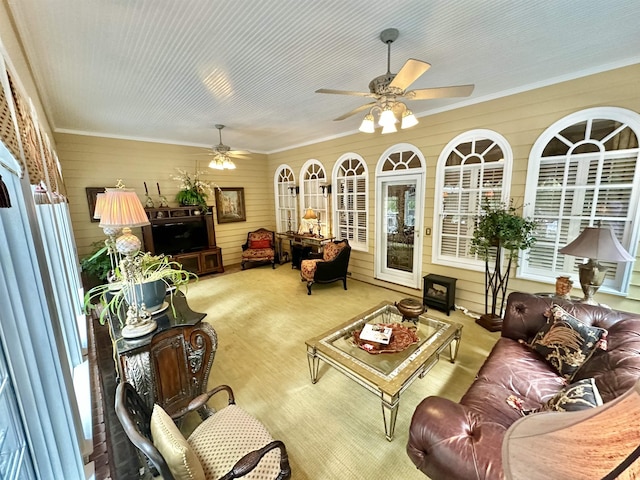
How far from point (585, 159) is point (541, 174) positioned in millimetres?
374

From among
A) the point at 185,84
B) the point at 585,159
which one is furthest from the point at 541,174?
the point at 185,84

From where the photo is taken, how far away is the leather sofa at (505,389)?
44.5 inches

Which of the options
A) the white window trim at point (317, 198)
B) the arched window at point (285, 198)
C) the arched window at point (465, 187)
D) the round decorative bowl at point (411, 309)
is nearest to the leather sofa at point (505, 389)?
the round decorative bowl at point (411, 309)

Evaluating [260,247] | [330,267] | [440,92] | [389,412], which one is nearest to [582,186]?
[440,92]

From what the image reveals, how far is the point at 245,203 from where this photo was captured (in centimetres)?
651

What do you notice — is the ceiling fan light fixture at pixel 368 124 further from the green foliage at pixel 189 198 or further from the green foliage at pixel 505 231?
the green foliage at pixel 189 198

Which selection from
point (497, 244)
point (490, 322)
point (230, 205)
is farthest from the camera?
point (230, 205)

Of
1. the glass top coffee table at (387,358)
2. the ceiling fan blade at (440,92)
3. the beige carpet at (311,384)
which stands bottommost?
the beige carpet at (311,384)

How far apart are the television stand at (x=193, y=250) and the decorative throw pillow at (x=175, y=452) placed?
470 centimetres

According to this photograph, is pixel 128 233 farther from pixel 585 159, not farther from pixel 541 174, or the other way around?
pixel 585 159

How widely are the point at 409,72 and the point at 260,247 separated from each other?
5.20 metres

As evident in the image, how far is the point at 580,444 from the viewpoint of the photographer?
16.8 inches

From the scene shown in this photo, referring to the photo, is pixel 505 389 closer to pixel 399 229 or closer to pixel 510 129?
pixel 510 129

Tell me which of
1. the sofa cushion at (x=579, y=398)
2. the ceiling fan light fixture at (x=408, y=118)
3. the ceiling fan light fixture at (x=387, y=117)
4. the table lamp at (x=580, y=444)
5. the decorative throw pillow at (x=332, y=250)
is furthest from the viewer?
the decorative throw pillow at (x=332, y=250)
